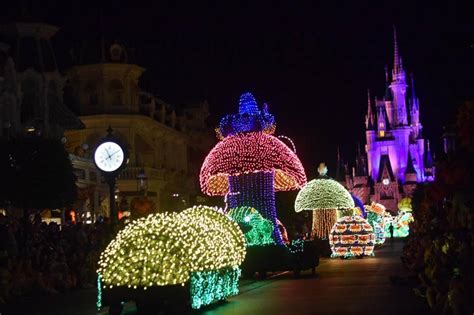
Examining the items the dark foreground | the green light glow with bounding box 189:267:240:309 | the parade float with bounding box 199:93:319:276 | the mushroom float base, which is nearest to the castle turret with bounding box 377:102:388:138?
the parade float with bounding box 199:93:319:276

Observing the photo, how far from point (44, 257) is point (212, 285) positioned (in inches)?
296

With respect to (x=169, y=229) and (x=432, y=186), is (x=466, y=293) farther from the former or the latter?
(x=169, y=229)

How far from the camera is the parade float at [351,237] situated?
37.0 metres

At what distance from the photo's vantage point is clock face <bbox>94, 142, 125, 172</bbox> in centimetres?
2044

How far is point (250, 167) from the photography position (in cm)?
2723

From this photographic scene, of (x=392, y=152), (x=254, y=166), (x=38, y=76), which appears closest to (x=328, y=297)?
(x=254, y=166)

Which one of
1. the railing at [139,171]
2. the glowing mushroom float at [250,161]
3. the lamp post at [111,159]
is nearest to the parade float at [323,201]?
the glowing mushroom float at [250,161]

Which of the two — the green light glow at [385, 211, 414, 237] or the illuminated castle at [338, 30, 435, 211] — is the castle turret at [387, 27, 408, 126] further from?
the green light glow at [385, 211, 414, 237]

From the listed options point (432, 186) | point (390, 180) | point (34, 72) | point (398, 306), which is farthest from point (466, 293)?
point (390, 180)

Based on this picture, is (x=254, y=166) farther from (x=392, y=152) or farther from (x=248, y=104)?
(x=392, y=152)

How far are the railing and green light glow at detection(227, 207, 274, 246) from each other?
25.4 meters

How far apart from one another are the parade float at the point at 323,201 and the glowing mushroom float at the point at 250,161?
36.4 feet

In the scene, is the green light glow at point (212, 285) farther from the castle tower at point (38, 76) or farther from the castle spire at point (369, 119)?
the castle spire at point (369, 119)

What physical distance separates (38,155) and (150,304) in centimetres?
1367
